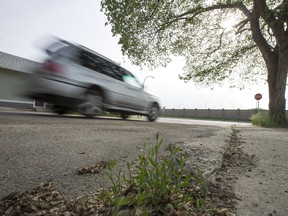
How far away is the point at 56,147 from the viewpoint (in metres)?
2.44

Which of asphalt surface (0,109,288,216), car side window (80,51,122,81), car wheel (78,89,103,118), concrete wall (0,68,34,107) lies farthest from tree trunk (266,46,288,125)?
concrete wall (0,68,34,107)

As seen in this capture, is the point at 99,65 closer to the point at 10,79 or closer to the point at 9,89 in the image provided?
the point at 9,89

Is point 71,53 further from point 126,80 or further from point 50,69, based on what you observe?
point 126,80

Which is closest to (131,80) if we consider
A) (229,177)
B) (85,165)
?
(85,165)

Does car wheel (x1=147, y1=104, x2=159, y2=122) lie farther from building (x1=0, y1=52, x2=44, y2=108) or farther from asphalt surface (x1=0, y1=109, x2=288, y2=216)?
building (x1=0, y1=52, x2=44, y2=108)

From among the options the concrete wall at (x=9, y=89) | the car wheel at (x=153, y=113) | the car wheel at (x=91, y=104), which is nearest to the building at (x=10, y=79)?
the concrete wall at (x=9, y=89)

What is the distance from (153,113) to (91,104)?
12.9ft

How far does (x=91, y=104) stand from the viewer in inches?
296

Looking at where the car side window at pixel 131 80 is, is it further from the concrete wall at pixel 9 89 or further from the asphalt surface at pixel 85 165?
the concrete wall at pixel 9 89

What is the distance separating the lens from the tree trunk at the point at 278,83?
10.3 metres

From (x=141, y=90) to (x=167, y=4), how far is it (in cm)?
558

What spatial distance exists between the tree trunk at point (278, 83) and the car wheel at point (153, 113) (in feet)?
15.6

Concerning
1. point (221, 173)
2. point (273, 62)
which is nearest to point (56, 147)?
point (221, 173)

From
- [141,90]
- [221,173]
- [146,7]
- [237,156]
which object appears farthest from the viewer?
[146,7]
